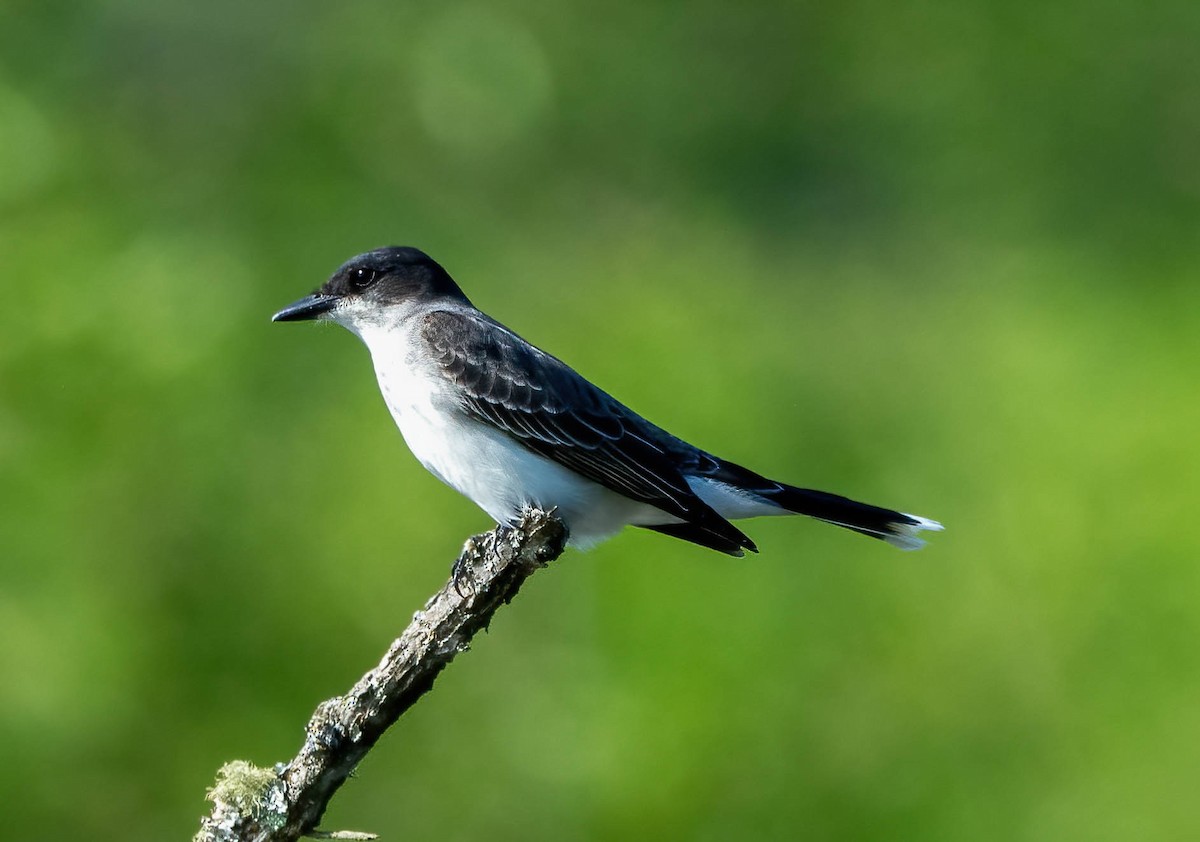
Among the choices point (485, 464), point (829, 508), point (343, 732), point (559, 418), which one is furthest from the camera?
point (829, 508)

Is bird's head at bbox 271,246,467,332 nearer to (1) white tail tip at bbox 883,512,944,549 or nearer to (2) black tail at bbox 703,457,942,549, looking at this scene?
(2) black tail at bbox 703,457,942,549

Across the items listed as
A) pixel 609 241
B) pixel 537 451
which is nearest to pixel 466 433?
pixel 537 451

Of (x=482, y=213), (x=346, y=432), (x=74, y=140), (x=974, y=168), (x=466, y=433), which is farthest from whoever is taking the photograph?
(x=974, y=168)

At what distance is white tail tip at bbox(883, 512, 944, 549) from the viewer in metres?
5.00

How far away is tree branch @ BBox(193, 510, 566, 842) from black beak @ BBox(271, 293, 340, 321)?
1.64m

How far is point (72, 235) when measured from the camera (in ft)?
30.8

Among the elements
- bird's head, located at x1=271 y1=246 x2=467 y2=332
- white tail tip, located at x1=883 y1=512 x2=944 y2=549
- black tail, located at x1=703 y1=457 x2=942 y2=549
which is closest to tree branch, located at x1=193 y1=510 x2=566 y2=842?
black tail, located at x1=703 y1=457 x2=942 y2=549

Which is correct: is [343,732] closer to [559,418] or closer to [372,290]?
[559,418]

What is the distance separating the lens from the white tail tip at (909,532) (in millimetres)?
4996

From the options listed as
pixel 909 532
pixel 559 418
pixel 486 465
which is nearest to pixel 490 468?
pixel 486 465

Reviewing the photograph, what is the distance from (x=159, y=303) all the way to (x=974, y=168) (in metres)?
6.74

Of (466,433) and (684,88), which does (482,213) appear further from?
(466,433)

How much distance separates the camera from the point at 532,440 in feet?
14.7

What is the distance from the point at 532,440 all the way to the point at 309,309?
3.22 feet
